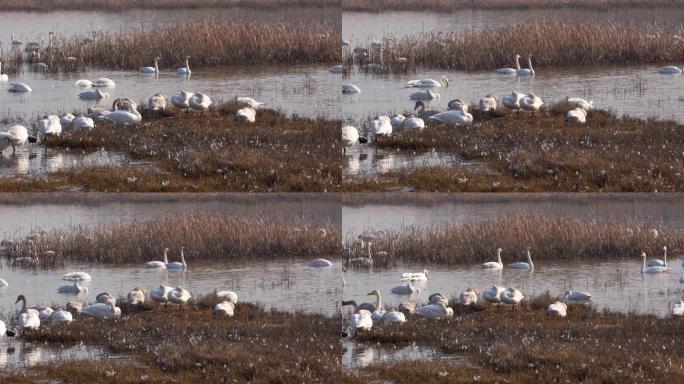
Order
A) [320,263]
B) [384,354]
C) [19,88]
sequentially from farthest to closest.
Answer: [19,88], [320,263], [384,354]

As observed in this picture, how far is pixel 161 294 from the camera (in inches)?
795

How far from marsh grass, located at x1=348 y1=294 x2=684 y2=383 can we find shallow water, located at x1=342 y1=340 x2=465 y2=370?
0.11 meters

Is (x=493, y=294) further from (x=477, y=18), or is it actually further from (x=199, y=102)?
(x=477, y=18)

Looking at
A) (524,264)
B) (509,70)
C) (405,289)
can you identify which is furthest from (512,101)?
(509,70)

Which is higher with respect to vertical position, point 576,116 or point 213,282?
point 576,116

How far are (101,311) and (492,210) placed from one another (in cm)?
521

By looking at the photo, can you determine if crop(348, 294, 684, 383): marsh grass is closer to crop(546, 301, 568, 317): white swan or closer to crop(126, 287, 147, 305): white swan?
crop(546, 301, 568, 317): white swan

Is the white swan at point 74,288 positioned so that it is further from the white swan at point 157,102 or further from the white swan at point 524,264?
the white swan at point 524,264

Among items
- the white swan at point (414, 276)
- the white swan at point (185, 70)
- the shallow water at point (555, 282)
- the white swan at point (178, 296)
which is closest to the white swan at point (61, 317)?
the white swan at point (178, 296)

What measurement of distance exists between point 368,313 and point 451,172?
1.90m

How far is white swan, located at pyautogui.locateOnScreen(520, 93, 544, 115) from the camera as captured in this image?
66.7 ft

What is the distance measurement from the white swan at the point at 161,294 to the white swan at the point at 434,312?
3.36 metres

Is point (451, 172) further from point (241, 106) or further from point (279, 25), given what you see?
point (279, 25)

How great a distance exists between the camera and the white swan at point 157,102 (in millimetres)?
20875
